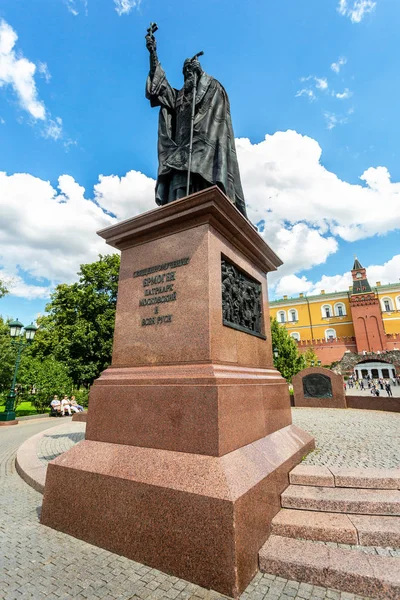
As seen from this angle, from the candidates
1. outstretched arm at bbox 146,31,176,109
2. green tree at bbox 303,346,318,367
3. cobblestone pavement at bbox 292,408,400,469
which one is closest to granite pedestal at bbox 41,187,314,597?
cobblestone pavement at bbox 292,408,400,469

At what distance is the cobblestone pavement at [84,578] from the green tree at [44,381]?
17.9m

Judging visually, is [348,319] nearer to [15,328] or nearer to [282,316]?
[282,316]

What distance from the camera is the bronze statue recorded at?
4.98m

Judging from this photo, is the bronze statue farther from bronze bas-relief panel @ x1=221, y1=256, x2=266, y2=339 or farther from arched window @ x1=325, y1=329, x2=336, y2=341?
arched window @ x1=325, y1=329, x2=336, y2=341

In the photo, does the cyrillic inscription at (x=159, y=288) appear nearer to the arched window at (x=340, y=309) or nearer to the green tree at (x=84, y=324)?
the green tree at (x=84, y=324)

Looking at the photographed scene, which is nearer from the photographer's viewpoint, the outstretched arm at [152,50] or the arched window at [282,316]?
the outstretched arm at [152,50]

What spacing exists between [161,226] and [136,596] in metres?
3.79

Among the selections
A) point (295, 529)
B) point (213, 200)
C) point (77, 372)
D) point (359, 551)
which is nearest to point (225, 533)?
point (295, 529)

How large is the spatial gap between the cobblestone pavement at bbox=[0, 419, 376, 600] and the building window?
66167 millimetres

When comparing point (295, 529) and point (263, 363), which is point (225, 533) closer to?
point (295, 529)

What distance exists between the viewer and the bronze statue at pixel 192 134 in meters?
4.98

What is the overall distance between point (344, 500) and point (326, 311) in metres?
64.3

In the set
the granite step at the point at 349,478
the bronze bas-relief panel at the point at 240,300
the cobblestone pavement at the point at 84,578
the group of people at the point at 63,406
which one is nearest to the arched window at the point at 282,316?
the group of people at the point at 63,406

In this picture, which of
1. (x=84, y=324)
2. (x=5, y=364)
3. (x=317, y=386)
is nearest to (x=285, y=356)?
(x=317, y=386)
